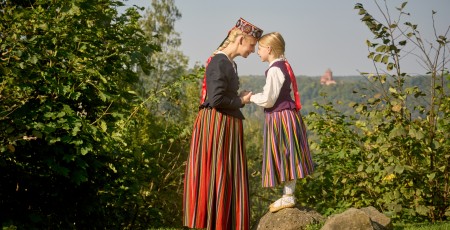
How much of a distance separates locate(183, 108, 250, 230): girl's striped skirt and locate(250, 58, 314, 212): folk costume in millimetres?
684

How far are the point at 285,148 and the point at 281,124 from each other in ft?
0.87

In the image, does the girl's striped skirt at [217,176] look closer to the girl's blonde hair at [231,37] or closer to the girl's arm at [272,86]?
the girl's arm at [272,86]

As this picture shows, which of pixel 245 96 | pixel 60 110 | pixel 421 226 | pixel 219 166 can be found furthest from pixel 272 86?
pixel 421 226

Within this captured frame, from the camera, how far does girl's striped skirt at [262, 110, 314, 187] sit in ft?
19.1

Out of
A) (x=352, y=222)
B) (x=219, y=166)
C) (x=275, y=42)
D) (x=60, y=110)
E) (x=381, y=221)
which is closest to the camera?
(x=219, y=166)

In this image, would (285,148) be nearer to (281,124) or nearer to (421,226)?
(281,124)

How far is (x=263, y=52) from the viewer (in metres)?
5.77

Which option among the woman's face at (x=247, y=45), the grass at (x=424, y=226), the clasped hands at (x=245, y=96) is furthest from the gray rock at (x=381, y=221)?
A: the woman's face at (x=247, y=45)

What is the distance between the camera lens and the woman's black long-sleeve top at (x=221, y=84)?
492 centimetres

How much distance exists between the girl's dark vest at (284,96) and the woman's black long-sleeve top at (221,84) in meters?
0.75

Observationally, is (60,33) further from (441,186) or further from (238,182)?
(441,186)

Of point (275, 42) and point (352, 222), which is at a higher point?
point (275, 42)

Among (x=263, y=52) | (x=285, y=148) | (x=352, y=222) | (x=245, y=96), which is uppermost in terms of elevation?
(x=263, y=52)

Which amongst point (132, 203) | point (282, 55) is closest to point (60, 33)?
point (282, 55)
